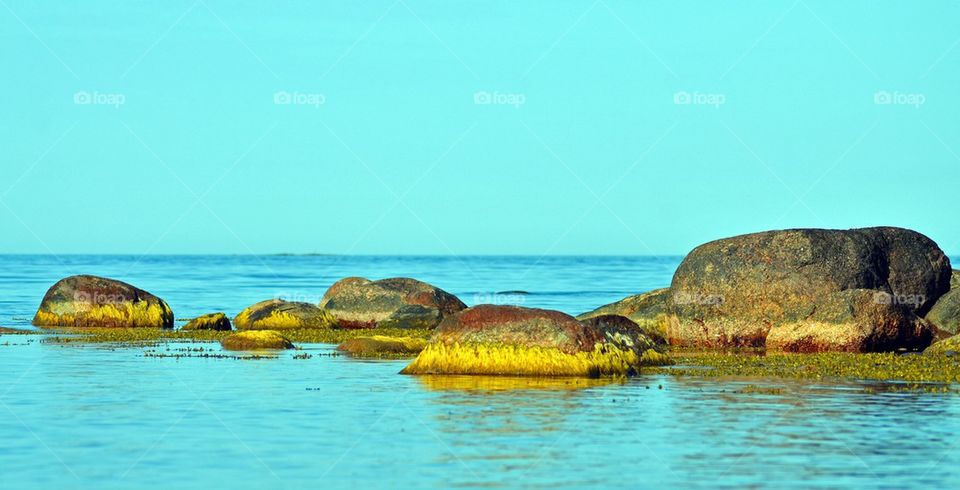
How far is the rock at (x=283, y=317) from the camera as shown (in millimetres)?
47312

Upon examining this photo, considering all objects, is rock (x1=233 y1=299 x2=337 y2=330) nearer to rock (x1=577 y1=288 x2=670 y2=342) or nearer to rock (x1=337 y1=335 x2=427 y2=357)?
rock (x1=577 y1=288 x2=670 y2=342)

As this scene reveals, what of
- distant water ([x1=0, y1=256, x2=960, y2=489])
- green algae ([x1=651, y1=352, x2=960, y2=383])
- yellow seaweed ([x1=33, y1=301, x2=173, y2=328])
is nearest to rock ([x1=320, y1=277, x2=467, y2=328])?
yellow seaweed ([x1=33, y1=301, x2=173, y2=328])

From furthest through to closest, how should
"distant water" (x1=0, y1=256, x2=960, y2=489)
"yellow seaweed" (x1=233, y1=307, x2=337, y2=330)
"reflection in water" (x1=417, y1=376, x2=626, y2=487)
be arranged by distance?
"yellow seaweed" (x1=233, y1=307, x2=337, y2=330) → "reflection in water" (x1=417, y1=376, x2=626, y2=487) → "distant water" (x1=0, y1=256, x2=960, y2=489)

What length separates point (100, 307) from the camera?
1866 inches

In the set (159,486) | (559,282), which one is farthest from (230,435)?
(559,282)

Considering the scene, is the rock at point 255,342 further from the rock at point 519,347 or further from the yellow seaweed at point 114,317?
the yellow seaweed at point 114,317

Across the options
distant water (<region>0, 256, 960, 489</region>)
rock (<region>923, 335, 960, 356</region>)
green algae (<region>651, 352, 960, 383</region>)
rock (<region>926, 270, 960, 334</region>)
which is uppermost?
rock (<region>926, 270, 960, 334</region>)

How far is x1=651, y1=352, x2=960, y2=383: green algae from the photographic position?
2805 cm

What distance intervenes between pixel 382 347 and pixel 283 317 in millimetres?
12993

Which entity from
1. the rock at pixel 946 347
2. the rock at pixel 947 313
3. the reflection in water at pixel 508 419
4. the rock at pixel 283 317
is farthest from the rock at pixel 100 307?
the rock at pixel 946 347

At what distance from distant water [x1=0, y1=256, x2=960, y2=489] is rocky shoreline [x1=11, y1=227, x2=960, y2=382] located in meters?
1.26

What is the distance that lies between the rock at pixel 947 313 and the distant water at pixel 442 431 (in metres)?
13.4

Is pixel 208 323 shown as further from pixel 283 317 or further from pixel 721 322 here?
pixel 721 322

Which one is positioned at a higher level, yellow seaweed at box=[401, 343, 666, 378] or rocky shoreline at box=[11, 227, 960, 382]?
rocky shoreline at box=[11, 227, 960, 382]
